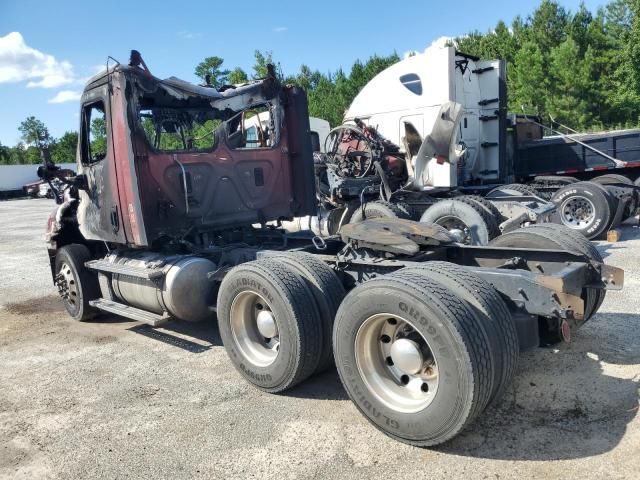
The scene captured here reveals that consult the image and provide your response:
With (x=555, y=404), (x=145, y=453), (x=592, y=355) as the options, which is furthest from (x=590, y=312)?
(x=145, y=453)

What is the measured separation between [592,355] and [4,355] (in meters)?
5.59

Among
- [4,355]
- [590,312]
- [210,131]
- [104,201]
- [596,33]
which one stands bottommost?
[4,355]

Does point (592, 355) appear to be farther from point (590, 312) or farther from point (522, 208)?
point (522, 208)

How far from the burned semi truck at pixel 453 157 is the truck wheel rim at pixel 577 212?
2cm

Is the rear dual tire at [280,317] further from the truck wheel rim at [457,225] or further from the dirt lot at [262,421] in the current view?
the truck wheel rim at [457,225]

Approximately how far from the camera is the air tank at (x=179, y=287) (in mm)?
5113

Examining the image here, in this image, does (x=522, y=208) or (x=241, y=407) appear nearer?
(x=241, y=407)

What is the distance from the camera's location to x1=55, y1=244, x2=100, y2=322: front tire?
639 centimetres

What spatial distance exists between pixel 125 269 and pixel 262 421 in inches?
105

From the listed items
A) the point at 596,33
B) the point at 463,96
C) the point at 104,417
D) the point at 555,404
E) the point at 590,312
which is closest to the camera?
the point at 555,404

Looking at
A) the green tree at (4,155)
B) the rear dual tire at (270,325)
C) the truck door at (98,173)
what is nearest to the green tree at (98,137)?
the truck door at (98,173)

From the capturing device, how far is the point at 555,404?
3.69m

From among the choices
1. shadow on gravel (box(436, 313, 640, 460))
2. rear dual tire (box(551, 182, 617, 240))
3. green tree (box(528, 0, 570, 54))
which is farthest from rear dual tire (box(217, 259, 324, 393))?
green tree (box(528, 0, 570, 54))

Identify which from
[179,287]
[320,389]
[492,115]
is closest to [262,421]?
[320,389]
